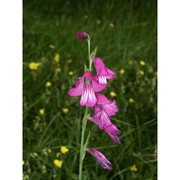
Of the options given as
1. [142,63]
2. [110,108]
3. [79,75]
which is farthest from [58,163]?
[142,63]

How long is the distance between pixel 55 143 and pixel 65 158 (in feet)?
0.49

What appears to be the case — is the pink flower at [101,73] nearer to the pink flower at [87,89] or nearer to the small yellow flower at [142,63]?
the pink flower at [87,89]

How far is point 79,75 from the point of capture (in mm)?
2906

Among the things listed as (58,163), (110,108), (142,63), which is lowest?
(58,163)

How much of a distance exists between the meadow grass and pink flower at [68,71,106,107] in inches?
20.9

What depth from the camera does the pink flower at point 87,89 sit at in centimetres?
137

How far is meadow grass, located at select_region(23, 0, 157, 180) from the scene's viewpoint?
7.13 feet

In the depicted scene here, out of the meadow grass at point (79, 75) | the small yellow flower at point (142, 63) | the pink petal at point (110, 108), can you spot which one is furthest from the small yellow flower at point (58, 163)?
the small yellow flower at point (142, 63)

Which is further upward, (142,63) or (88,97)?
(142,63)

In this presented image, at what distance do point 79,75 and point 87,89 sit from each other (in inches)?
59.9

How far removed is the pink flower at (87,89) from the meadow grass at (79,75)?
53cm

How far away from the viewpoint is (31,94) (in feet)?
8.81

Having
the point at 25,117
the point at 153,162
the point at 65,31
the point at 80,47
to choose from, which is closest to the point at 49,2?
the point at 65,31

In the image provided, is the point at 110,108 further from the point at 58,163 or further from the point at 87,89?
the point at 58,163
